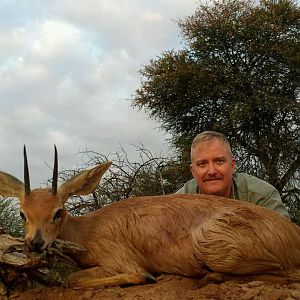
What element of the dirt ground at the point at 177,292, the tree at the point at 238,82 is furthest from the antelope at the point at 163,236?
the tree at the point at 238,82

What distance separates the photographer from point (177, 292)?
5309 millimetres

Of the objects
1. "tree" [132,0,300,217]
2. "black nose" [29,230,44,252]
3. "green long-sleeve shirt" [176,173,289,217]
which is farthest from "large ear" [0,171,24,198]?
"tree" [132,0,300,217]

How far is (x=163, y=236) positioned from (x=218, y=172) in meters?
1.51

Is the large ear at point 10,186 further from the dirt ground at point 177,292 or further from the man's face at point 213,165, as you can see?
the man's face at point 213,165

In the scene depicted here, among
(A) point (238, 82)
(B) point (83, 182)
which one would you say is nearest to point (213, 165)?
(B) point (83, 182)

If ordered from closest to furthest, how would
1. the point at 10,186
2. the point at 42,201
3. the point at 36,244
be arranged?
the point at 36,244, the point at 42,201, the point at 10,186

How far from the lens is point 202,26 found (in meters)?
20.2

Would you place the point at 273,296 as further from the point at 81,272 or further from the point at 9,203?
the point at 9,203

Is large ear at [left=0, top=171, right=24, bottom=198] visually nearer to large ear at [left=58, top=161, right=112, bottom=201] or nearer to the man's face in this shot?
large ear at [left=58, top=161, right=112, bottom=201]

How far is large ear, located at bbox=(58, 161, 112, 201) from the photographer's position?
6.23 m

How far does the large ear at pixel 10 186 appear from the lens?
20.3 ft

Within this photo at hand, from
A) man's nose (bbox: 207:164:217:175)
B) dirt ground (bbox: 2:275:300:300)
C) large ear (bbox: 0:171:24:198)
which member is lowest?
dirt ground (bbox: 2:275:300:300)

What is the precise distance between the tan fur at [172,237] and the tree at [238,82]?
41.1ft

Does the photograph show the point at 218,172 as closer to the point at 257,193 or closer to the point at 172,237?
the point at 257,193
